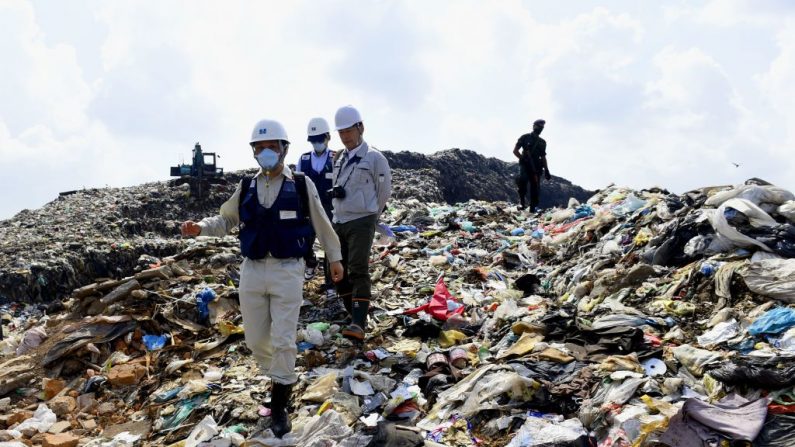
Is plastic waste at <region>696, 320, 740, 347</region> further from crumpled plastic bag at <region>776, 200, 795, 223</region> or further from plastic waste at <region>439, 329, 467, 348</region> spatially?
plastic waste at <region>439, 329, 467, 348</region>

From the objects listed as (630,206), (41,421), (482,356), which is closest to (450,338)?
(482,356)

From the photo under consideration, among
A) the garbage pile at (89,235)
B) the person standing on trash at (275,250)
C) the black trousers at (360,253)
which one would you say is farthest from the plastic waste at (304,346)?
the garbage pile at (89,235)

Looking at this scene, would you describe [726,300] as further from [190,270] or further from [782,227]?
[190,270]

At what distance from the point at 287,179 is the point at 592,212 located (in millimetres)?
6705

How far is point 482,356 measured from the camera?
397 cm

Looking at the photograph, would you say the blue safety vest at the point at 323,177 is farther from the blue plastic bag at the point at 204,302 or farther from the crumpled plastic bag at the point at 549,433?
the crumpled plastic bag at the point at 549,433

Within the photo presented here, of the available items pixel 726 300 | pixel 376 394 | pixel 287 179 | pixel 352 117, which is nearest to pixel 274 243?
pixel 287 179

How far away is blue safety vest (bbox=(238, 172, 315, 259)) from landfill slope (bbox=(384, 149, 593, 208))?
577 inches

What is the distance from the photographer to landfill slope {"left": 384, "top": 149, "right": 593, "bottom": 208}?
66.9 feet

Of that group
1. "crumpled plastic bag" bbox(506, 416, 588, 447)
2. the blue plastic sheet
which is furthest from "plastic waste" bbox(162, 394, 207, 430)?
the blue plastic sheet

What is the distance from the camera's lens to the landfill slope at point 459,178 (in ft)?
66.9

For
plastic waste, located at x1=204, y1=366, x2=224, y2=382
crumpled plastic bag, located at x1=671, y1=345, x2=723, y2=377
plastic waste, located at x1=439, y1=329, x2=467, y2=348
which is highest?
crumpled plastic bag, located at x1=671, y1=345, x2=723, y2=377

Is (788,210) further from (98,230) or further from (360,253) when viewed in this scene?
(98,230)

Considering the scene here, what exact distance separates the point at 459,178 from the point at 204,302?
20.7 meters
